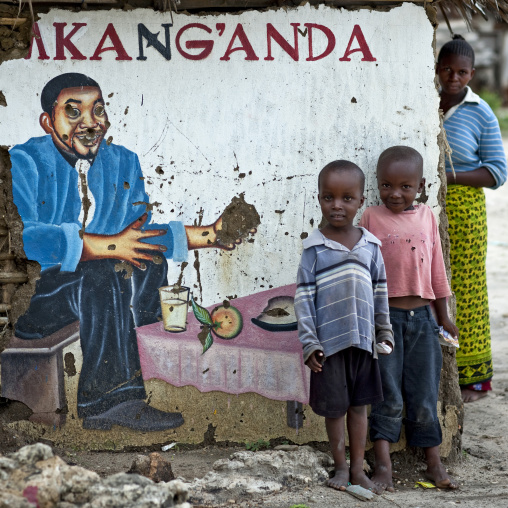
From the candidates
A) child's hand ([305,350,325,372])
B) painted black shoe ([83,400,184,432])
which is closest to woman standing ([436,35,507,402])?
child's hand ([305,350,325,372])

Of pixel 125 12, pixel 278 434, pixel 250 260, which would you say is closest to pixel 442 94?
pixel 250 260

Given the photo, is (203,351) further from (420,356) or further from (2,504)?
(2,504)

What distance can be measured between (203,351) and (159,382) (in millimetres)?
274

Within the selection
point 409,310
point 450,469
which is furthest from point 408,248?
point 450,469

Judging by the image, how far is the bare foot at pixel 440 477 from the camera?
10.8 feet

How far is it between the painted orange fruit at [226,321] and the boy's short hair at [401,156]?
1.01 metres

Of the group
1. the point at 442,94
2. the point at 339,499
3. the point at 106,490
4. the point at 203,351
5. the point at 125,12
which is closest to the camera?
the point at 106,490

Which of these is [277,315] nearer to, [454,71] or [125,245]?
[125,245]

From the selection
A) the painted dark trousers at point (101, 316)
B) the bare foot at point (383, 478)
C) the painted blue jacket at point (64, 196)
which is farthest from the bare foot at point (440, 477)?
the painted blue jacket at point (64, 196)

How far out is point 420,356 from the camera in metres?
3.32

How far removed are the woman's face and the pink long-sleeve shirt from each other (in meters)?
1.05

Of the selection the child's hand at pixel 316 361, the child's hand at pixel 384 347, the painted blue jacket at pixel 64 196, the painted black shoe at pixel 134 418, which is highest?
the painted blue jacket at pixel 64 196

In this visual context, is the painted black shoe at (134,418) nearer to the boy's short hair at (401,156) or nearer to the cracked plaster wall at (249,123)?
the cracked plaster wall at (249,123)

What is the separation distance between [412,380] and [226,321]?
3.12 feet
